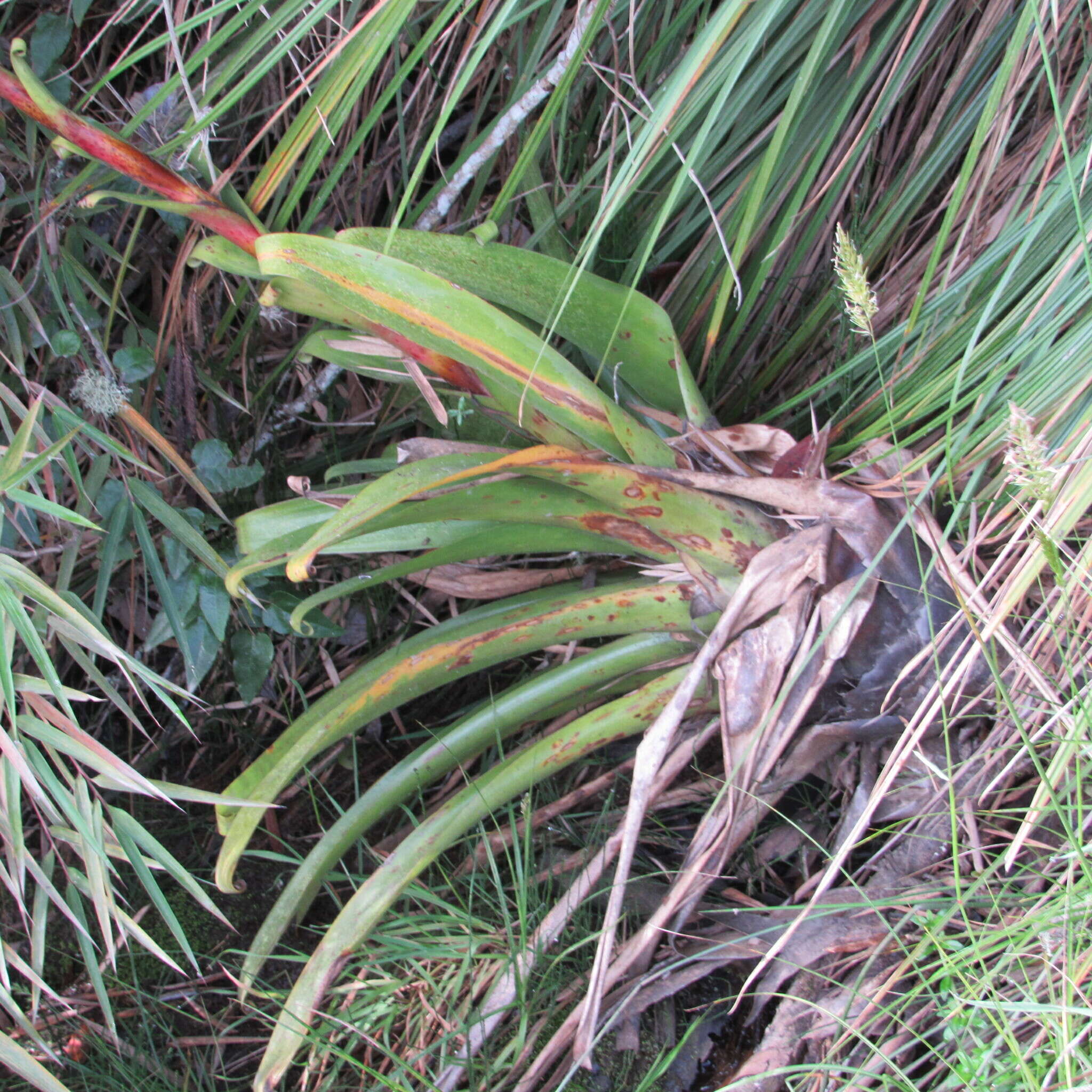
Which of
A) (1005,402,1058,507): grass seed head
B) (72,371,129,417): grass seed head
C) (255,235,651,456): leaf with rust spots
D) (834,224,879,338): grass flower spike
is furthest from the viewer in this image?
(72,371,129,417): grass seed head

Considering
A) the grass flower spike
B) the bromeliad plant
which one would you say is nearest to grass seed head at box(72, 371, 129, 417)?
the bromeliad plant

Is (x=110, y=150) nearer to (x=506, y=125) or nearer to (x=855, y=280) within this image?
(x=506, y=125)

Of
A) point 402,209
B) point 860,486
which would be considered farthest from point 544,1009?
point 402,209

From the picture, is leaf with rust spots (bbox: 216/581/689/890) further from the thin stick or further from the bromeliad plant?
the thin stick

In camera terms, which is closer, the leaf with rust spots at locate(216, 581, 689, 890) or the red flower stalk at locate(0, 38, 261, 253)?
the red flower stalk at locate(0, 38, 261, 253)

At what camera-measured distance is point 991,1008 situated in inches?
27.5

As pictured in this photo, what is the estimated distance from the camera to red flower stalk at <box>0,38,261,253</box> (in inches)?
28.8

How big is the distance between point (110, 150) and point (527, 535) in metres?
0.50

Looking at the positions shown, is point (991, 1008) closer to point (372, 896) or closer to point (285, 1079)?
point (372, 896)

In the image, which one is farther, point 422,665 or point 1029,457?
point 422,665

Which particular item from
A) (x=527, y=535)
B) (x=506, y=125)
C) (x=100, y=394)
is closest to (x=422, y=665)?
(x=527, y=535)

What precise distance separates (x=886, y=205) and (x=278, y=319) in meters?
0.72

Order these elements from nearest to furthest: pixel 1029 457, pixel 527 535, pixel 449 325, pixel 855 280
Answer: pixel 1029 457 < pixel 855 280 < pixel 449 325 < pixel 527 535

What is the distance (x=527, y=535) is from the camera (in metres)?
0.88
